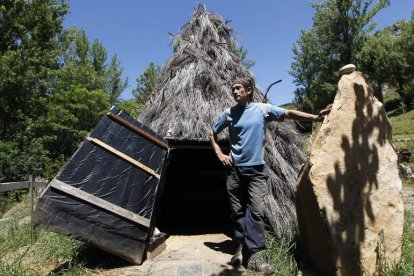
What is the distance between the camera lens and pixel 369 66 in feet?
97.6

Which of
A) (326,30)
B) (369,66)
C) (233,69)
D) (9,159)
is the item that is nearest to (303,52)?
(326,30)

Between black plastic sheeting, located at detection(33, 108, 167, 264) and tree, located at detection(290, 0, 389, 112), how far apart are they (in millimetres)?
25466

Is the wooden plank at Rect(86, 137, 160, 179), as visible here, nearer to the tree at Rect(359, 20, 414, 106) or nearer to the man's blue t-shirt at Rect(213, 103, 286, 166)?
the man's blue t-shirt at Rect(213, 103, 286, 166)

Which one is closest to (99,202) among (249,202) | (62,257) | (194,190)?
(62,257)

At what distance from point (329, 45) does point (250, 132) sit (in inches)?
1101

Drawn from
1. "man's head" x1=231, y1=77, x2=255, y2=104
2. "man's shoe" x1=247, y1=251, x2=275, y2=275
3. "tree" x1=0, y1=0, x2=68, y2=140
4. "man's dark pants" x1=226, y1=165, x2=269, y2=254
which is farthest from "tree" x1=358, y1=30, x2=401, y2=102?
"man's shoe" x1=247, y1=251, x2=275, y2=275

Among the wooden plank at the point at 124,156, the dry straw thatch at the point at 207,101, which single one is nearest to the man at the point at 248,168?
the dry straw thatch at the point at 207,101

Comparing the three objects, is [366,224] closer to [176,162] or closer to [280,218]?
[280,218]

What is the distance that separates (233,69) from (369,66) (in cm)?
2647

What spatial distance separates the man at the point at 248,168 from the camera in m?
3.99

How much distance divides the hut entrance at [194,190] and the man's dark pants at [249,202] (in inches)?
146

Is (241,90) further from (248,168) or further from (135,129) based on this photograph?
(135,129)

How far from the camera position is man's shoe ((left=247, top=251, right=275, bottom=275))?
12.4ft

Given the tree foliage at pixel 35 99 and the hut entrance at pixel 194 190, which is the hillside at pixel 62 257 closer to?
the hut entrance at pixel 194 190
